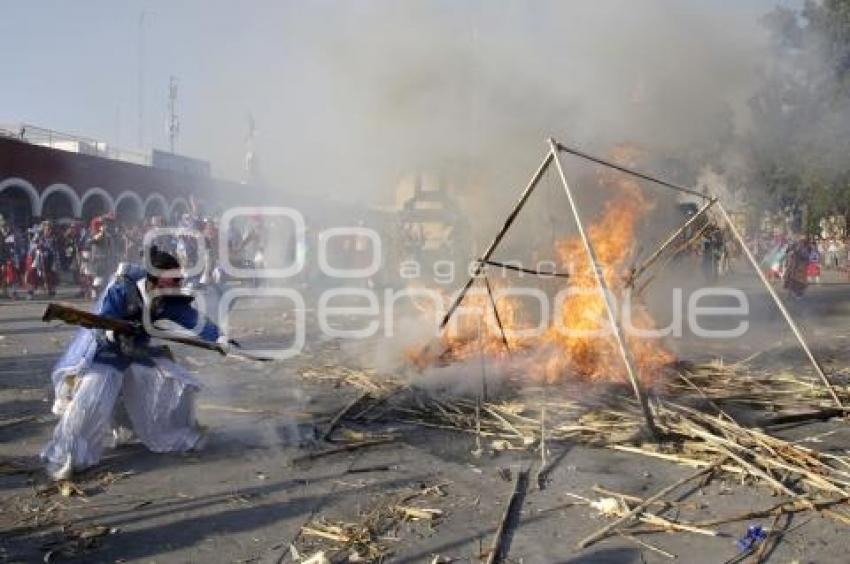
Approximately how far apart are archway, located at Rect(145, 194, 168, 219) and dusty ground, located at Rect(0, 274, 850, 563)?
2318 centimetres

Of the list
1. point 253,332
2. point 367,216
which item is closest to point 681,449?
point 253,332

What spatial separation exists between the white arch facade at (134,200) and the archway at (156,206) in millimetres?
371

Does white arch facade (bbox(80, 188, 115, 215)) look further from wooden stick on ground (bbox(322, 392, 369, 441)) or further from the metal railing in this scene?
wooden stick on ground (bbox(322, 392, 369, 441))

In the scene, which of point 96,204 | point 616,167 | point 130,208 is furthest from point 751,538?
point 130,208

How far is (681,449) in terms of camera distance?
591 centimetres

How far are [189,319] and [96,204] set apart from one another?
2390 cm

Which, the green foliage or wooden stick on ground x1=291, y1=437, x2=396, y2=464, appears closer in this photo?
wooden stick on ground x1=291, y1=437, x2=396, y2=464

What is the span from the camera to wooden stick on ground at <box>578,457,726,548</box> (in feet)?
14.3

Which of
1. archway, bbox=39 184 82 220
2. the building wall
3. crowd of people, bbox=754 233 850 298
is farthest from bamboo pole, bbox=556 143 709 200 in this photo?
archway, bbox=39 184 82 220

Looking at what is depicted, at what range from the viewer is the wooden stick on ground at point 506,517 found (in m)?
4.17

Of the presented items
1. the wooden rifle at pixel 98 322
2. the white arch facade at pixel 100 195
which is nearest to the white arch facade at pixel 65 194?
the white arch facade at pixel 100 195

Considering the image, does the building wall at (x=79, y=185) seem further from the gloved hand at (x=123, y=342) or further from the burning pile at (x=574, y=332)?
the gloved hand at (x=123, y=342)

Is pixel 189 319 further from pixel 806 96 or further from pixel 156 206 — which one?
pixel 156 206

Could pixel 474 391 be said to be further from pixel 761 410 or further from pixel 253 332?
Answer: pixel 253 332
